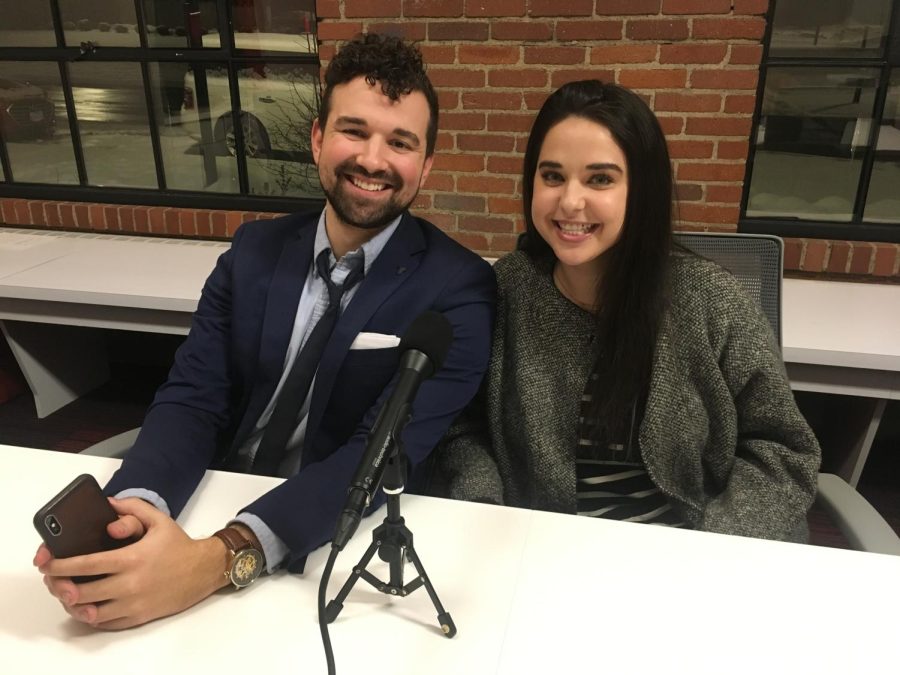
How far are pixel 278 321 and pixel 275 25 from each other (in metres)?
1.82

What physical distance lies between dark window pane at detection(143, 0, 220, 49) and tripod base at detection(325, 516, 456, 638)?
2.48 metres

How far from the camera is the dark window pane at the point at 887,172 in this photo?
2.42 m

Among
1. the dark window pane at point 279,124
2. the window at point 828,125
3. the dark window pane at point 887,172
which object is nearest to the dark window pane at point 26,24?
the dark window pane at point 279,124

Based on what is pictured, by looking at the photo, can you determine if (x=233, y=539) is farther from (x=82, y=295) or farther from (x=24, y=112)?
(x=24, y=112)

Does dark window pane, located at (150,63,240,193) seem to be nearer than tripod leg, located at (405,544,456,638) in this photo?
No

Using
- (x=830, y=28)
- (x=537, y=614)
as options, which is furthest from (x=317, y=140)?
(x=830, y=28)

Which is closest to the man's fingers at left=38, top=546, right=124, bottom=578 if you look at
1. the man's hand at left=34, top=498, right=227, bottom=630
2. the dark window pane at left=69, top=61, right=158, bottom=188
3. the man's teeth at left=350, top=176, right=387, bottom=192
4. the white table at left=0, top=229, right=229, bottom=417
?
the man's hand at left=34, top=498, right=227, bottom=630

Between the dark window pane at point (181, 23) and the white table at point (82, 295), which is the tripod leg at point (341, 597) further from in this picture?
the dark window pane at point (181, 23)

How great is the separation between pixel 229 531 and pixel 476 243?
5.92 ft

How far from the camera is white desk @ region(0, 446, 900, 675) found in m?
0.86

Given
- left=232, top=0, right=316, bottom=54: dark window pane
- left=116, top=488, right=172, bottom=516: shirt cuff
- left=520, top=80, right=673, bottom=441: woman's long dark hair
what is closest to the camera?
left=116, top=488, right=172, bottom=516: shirt cuff

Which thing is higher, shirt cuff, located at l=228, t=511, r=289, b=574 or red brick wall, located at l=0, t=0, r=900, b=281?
red brick wall, located at l=0, t=0, r=900, b=281

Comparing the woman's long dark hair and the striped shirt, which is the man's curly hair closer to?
the woman's long dark hair

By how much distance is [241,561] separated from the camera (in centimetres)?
97
